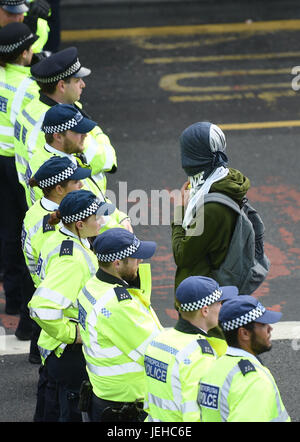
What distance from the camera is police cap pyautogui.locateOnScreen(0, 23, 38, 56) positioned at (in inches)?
355

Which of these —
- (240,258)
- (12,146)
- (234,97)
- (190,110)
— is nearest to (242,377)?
(240,258)

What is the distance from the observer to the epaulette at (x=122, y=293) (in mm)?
6238

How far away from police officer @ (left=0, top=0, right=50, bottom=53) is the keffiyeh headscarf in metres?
3.39

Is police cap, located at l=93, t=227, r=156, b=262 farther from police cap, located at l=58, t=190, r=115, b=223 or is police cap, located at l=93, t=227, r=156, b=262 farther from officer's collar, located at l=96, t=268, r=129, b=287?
police cap, located at l=58, t=190, r=115, b=223

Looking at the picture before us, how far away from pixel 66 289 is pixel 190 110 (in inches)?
278

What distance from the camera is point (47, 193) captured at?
7.59 meters

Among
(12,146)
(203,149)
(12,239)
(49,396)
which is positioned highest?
(203,149)

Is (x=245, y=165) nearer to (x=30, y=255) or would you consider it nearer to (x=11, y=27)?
(x=11, y=27)

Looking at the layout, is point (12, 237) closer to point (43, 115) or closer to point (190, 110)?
point (43, 115)

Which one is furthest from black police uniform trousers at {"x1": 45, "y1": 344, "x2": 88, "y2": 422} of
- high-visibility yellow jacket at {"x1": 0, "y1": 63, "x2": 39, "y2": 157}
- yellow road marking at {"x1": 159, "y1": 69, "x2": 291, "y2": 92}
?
yellow road marking at {"x1": 159, "y1": 69, "x2": 291, "y2": 92}

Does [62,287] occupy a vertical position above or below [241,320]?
below

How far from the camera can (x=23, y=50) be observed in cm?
912

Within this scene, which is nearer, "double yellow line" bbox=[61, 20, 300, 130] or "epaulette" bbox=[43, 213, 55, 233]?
"epaulette" bbox=[43, 213, 55, 233]

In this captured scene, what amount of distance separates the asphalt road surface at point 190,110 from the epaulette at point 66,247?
5.58 ft
